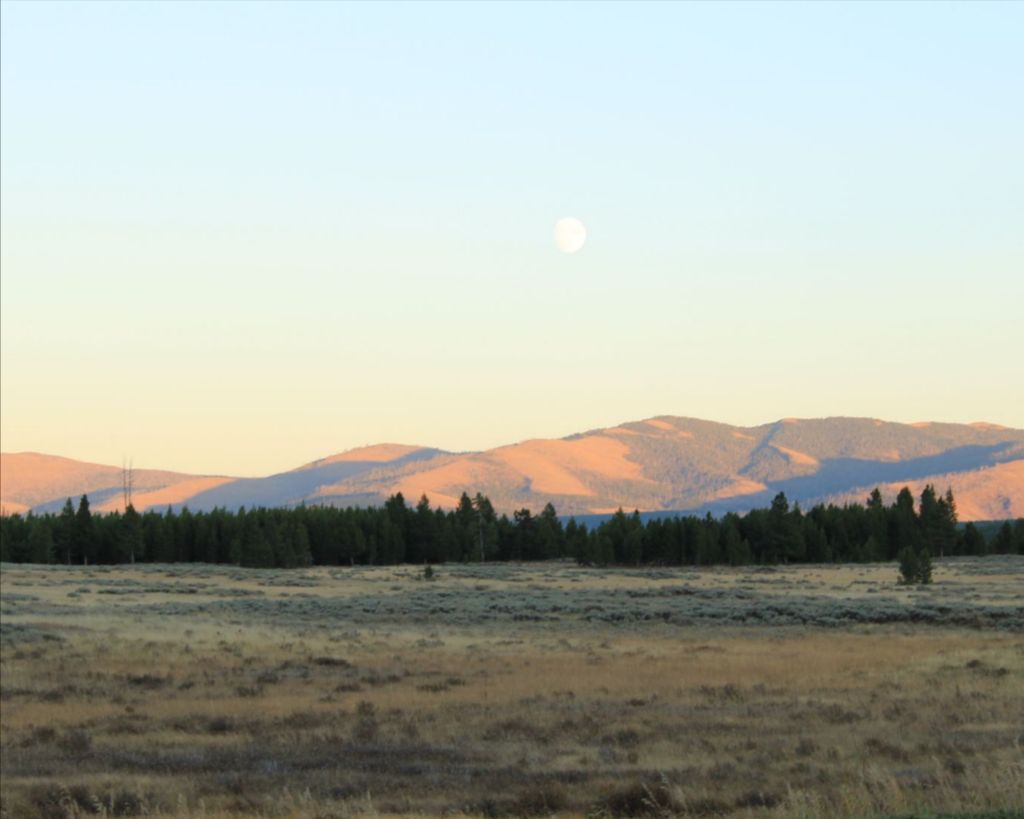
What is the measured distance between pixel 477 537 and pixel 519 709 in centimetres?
11659

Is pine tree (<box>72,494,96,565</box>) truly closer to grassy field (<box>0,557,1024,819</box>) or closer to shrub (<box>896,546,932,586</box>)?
grassy field (<box>0,557,1024,819</box>)

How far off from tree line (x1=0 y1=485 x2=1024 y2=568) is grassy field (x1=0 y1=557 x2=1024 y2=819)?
63432mm

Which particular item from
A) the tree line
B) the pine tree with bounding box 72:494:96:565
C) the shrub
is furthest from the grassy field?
the pine tree with bounding box 72:494:96:565

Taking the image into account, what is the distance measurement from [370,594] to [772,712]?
2084 inches

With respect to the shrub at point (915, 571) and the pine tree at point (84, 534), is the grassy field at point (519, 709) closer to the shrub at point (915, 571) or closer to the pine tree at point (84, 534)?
the shrub at point (915, 571)

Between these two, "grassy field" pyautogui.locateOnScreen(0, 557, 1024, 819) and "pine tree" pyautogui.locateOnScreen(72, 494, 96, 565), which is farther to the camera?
"pine tree" pyautogui.locateOnScreen(72, 494, 96, 565)

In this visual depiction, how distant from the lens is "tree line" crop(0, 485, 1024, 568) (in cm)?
12619

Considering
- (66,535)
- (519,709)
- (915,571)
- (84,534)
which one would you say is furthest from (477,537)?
(519,709)

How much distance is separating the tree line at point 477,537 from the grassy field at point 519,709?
208ft

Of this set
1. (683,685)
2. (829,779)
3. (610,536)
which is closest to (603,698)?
(683,685)

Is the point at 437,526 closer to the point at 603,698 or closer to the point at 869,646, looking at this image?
the point at 869,646

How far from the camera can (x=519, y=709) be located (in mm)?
27359

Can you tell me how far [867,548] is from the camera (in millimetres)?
126188

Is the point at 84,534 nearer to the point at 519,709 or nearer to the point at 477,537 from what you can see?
the point at 477,537
